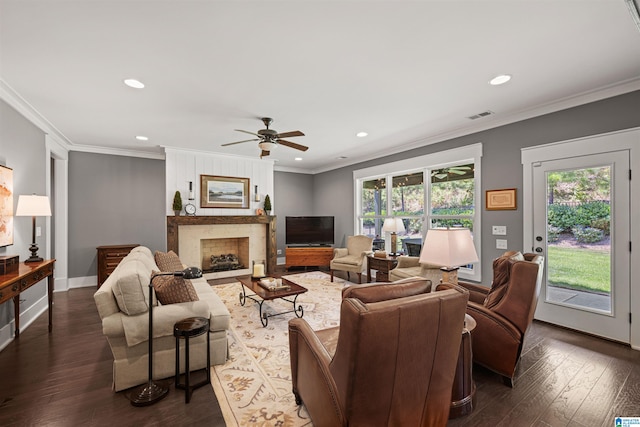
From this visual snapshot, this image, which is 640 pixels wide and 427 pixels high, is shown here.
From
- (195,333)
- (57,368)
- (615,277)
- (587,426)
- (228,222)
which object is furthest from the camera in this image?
(228,222)

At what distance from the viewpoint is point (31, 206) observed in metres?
3.13

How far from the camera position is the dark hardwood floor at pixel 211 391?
188 centimetres

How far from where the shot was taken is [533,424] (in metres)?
1.83

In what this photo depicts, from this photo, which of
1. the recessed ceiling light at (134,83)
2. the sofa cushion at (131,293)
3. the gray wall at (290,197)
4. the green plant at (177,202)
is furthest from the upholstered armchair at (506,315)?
the gray wall at (290,197)

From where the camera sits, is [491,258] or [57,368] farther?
[491,258]

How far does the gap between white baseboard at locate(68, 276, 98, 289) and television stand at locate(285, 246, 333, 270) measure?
382 cm

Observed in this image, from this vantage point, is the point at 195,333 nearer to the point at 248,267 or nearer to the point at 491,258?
the point at 491,258

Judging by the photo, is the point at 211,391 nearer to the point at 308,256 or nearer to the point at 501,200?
the point at 501,200

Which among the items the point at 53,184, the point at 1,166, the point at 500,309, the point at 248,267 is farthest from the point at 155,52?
the point at 248,267

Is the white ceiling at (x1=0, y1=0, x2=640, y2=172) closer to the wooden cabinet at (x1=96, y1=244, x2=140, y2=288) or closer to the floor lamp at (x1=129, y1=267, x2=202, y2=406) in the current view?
the floor lamp at (x1=129, y1=267, x2=202, y2=406)

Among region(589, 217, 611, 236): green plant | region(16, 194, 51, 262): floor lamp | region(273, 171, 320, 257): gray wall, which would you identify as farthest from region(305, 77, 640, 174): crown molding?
region(16, 194, 51, 262): floor lamp

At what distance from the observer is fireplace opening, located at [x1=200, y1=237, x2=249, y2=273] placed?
20.6 ft

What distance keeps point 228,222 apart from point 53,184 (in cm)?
310

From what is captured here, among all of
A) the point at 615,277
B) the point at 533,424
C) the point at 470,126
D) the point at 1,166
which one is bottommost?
the point at 533,424
